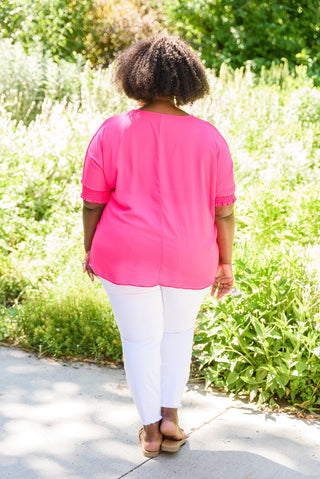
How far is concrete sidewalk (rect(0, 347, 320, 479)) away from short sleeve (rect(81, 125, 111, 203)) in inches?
43.0

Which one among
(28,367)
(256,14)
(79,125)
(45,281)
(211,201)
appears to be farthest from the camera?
(256,14)

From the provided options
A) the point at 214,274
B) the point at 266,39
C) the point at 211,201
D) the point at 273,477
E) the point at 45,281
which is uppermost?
the point at 266,39

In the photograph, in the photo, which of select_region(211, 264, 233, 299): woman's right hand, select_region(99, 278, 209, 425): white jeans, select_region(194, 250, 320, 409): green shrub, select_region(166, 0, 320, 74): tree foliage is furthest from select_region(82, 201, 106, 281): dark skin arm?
select_region(166, 0, 320, 74): tree foliage

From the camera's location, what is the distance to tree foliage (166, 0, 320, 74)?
36.3ft

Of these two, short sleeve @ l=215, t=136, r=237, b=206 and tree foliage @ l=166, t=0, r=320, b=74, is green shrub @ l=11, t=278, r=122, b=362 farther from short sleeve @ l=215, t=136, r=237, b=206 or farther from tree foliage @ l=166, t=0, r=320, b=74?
tree foliage @ l=166, t=0, r=320, b=74

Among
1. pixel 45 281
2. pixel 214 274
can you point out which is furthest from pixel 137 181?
pixel 45 281

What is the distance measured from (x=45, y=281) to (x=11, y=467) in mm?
2027

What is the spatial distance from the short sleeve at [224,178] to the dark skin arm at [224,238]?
0.04m

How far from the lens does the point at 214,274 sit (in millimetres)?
2545

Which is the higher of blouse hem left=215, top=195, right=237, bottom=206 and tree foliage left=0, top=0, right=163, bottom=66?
tree foliage left=0, top=0, right=163, bottom=66

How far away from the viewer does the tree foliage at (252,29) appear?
11078 mm

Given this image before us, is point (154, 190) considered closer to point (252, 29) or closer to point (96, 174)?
point (96, 174)

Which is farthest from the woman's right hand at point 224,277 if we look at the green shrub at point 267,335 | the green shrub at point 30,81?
the green shrub at point 30,81

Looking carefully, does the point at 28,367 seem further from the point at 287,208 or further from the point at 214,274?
the point at 287,208
